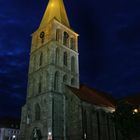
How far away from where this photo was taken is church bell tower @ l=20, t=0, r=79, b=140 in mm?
35656

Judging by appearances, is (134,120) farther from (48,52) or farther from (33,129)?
(48,52)

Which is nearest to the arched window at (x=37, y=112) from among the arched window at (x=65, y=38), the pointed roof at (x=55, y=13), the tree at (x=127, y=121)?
the tree at (x=127, y=121)

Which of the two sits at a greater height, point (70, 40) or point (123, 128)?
point (70, 40)

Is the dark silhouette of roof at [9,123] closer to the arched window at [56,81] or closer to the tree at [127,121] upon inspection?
the arched window at [56,81]

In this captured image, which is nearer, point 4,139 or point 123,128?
point 123,128

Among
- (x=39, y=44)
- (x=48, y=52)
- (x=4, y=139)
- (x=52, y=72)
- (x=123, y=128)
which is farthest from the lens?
(x=4, y=139)

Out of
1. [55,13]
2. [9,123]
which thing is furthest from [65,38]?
[9,123]

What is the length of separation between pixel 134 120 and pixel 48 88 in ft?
53.4

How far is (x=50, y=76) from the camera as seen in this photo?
38.4 meters

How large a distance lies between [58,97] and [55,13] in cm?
2139

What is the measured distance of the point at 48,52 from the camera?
41750 millimetres

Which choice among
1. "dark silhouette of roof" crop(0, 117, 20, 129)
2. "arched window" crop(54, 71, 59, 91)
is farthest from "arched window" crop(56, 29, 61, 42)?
"dark silhouette of roof" crop(0, 117, 20, 129)

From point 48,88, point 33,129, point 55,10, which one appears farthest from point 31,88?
point 55,10

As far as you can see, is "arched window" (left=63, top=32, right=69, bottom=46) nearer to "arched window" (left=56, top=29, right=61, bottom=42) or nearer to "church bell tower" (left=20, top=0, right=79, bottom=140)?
"church bell tower" (left=20, top=0, right=79, bottom=140)
